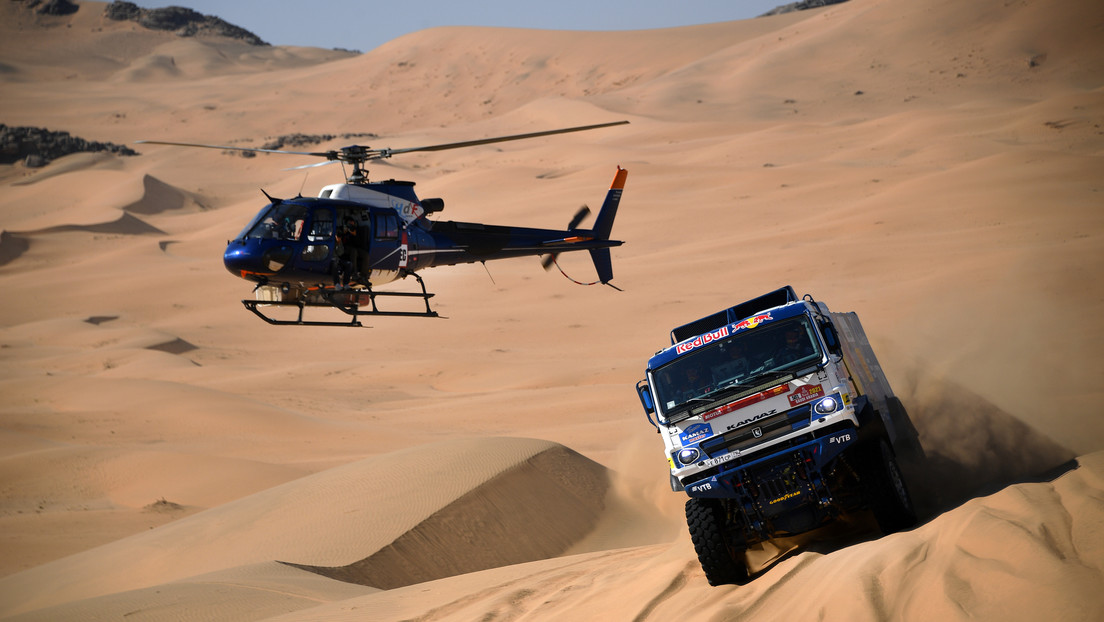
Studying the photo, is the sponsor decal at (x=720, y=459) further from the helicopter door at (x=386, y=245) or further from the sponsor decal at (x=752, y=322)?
the helicopter door at (x=386, y=245)

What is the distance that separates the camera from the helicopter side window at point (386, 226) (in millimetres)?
15602

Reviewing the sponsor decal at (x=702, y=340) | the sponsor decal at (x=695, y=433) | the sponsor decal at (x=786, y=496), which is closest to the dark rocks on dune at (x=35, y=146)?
the sponsor decal at (x=702, y=340)

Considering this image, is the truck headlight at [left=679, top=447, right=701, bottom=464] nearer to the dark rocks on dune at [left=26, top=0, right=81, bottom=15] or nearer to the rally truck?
the rally truck

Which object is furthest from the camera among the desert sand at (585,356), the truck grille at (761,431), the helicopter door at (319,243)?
the helicopter door at (319,243)

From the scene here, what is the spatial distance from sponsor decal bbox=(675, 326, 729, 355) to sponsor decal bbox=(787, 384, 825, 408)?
909 millimetres

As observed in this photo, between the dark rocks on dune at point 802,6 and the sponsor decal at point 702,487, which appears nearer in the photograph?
the sponsor decal at point 702,487

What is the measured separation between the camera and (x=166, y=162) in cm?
7469

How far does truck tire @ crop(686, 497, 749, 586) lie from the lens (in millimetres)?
7543

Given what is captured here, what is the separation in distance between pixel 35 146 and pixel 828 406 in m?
74.2

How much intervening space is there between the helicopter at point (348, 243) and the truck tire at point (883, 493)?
7586 mm

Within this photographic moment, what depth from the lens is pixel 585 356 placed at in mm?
28625

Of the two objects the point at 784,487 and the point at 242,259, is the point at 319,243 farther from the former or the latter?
the point at 784,487

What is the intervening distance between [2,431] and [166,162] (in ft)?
200

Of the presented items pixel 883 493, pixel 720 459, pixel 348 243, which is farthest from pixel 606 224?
pixel 883 493
